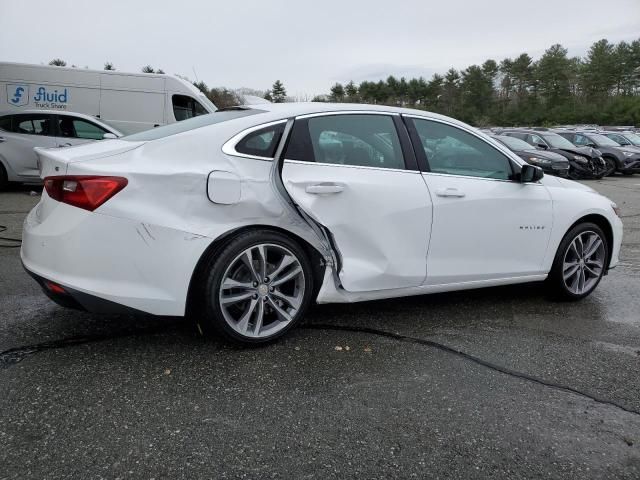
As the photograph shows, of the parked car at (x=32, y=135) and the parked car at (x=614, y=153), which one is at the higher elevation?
the parked car at (x=614, y=153)

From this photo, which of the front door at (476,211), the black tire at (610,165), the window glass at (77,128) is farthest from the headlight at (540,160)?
the front door at (476,211)

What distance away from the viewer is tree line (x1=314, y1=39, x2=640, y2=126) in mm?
65731

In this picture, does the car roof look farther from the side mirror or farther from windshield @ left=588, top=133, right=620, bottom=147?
windshield @ left=588, top=133, right=620, bottom=147

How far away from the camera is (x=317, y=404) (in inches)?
110

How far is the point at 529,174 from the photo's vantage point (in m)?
4.17

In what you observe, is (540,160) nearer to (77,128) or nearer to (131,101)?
(131,101)

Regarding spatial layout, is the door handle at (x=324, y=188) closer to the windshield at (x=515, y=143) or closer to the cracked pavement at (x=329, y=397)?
the cracked pavement at (x=329, y=397)

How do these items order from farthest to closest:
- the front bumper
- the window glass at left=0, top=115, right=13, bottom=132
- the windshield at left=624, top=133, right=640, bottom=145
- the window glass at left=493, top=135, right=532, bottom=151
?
the windshield at left=624, top=133, right=640, bottom=145 < the front bumper < the window glass at left=493, top=135, right=532, bottom=151 < the window glass at left=0, top=115, right=13, bottom=132

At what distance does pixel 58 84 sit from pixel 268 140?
11.8 metres

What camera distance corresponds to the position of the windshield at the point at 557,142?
18591 millimetres

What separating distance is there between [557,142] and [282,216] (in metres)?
17.9

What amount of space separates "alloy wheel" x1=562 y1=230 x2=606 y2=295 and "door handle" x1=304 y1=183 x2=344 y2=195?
2178mm

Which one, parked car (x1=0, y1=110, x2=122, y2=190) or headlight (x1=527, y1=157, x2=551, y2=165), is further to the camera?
headlight (x1=527, y1=157, x2=551, y2=165)

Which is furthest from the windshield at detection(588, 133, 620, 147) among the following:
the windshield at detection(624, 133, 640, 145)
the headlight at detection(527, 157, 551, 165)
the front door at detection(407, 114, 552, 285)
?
the front door at detection(407, 114, 552, 285)
